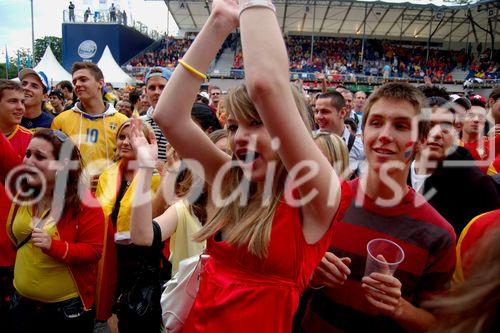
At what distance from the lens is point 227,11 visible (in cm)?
116

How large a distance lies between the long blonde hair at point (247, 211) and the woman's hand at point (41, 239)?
4.35ft

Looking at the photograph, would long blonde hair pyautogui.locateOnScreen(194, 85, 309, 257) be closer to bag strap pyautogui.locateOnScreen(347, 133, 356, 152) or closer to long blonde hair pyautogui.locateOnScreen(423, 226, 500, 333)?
long blonde hair pyautogui.locateOnScreen(423, 226, 500, 333)

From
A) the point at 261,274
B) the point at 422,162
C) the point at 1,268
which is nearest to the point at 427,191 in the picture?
the point at 422,162

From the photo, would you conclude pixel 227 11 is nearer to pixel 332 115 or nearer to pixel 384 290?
pixel 384 290

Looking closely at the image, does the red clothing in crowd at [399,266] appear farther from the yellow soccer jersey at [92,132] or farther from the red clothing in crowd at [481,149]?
the yellow soccer jersey at [92,132]

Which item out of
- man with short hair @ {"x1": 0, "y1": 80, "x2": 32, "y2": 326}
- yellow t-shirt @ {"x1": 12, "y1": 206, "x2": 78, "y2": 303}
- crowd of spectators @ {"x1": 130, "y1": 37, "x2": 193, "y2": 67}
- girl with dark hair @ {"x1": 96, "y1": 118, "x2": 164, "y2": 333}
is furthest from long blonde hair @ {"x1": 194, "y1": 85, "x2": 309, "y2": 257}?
crowd of spectators @ {"x1": 130, "y1": 37, "x2": 193, "y2": 67}

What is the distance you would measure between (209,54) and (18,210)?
6.39ft

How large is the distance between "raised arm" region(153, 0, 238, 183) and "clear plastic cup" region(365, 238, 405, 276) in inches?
29.3

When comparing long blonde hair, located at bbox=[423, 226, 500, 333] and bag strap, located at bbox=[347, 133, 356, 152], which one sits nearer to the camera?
long blonde hair, located at bbox=[423, 226, 500, 333]

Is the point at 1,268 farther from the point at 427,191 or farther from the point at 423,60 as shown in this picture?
the point at 423,60

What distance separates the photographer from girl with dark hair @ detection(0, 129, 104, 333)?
7.52 feet

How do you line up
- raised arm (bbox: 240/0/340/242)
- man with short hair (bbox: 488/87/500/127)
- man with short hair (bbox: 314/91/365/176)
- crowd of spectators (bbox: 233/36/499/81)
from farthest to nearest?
crowd of spectators (bbox: 233/36/499/81) → man with short hair (bbox: 314/91/365/176) → man with short hair (bbox: 488/87/500/127) → raised arm (bbox: 240/0/340/242)

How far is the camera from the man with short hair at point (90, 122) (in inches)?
162

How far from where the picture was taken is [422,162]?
2.48 metres
